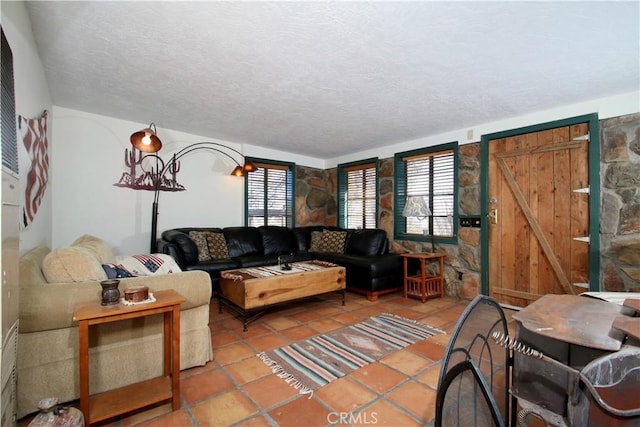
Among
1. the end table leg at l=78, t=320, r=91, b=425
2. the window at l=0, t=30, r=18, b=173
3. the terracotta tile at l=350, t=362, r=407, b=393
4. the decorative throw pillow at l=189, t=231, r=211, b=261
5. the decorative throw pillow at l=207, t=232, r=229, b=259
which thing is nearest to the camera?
the window at l=0, t=30, r=18, b=173

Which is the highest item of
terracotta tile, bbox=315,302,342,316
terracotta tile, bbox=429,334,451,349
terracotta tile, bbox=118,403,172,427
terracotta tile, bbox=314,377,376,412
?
terracotta tile, bbox=315,302,342,316

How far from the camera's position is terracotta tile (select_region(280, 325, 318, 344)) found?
106 inches

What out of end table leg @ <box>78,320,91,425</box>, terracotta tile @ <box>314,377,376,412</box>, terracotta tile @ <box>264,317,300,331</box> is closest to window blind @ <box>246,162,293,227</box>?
terracotta tile @ <box>264,317,300,331</box>

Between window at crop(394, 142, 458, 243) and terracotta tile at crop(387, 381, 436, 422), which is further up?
window at crop(394, 142, 458, 243)

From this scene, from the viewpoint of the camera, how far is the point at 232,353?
93.6 inches

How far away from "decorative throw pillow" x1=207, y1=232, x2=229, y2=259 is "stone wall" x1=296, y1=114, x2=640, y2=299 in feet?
5.99

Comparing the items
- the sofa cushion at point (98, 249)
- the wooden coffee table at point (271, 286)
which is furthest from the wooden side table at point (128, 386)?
the wooden coffee table at point (271, 286)

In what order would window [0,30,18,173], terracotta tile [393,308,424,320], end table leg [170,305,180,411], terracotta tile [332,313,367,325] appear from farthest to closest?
terracotta tile [393,308,424,320], terracotta tile [332,313,367,325], end table leg [170,305,180,411], window [0,30,18,173]

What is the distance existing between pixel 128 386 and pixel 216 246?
8.26 ft

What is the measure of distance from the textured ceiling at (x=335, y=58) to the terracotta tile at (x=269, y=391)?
7.66 feet

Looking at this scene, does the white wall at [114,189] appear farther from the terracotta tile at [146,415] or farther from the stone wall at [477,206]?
the terracotta tile at [146,415]

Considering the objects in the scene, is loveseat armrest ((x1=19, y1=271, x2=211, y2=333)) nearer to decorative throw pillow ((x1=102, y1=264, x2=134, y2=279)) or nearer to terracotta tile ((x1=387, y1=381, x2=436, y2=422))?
decorative throw pillow ((x1=102, y1=264, x2=134, y2=279))

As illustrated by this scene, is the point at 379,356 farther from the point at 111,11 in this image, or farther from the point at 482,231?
the point at 111,11

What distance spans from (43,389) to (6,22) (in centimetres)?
196
